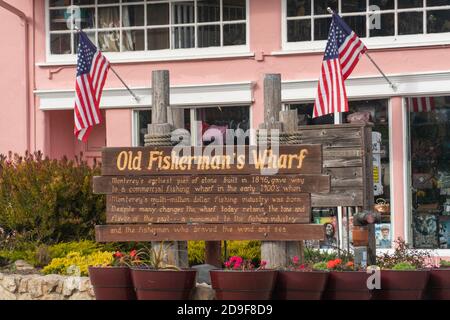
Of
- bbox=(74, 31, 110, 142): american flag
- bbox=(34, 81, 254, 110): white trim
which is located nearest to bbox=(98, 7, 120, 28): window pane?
bbox=(34, 81, 254, 110): white trim

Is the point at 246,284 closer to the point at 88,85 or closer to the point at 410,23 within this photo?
the point at 88,85

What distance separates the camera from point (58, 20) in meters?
17.9

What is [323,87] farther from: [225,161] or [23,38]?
[23,38]

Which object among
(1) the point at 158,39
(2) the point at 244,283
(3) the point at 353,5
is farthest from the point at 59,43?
(2) the point at 244,283

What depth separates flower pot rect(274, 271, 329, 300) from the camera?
9.87 meters

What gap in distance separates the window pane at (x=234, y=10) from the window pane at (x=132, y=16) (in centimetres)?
146

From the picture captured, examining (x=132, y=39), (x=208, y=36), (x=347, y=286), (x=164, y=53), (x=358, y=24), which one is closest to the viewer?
(x=347, y=286)

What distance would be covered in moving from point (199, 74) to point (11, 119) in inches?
133

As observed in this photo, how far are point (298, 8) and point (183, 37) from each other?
196cm

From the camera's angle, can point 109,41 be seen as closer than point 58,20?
Yes

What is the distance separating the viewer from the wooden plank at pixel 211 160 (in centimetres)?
1060

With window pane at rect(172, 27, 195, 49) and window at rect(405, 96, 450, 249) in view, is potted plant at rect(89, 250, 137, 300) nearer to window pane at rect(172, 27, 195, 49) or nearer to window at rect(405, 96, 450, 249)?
window at rect(405, 96, 450, 249)

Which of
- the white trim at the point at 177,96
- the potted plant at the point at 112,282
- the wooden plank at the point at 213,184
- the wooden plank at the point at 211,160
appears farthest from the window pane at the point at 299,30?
the potted plant at the point at 112,282
